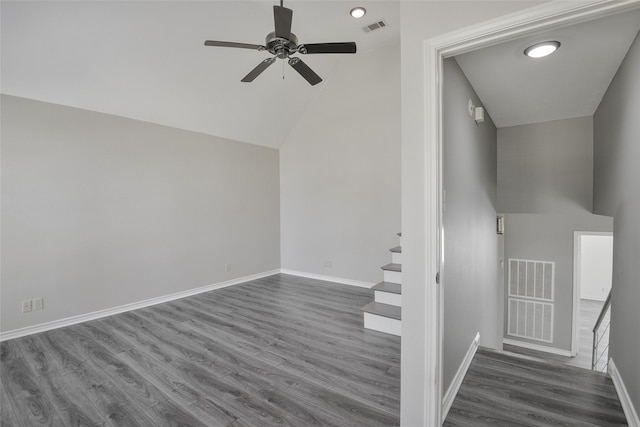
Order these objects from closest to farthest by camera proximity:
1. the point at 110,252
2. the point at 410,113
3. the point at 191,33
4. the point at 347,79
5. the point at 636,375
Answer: the point at 410,113 → the point at 636,375 → the point at 191,33 → the point at 110,252 → the point at 347,79

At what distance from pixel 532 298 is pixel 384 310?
15.4ft

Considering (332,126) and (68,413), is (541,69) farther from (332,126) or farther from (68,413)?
(68,413)

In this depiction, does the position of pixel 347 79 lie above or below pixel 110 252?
above

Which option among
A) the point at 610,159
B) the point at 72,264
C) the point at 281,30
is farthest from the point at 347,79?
the point at 72,264

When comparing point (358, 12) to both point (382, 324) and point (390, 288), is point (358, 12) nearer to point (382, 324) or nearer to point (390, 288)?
point (390, 288)

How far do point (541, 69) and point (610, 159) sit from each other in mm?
1159

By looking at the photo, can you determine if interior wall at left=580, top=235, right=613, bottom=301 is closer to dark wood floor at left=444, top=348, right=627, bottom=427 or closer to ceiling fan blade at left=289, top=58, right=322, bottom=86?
dark wood floor at left=444, top=348, right=627, bottom=427

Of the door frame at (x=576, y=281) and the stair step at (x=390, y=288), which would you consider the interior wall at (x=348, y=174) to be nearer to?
the stair step at (x=390, y=288)

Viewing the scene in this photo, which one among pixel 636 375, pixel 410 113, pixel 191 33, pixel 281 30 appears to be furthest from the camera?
pixel 191 33

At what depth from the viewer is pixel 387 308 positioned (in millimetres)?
3203

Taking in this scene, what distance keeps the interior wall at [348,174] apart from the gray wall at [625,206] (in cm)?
231

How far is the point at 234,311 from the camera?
3.74m

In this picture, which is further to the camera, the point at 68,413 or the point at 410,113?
the point at 68,413

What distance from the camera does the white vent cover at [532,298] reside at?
580 centimetres
